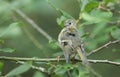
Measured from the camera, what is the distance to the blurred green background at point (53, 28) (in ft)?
13.2

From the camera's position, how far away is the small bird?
4023 millimetres

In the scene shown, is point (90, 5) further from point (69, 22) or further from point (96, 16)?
point (69, 22)

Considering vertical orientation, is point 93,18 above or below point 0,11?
below

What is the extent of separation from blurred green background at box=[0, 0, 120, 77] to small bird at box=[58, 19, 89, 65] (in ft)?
0.20

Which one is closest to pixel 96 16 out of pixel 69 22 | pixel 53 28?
pixel 69 22

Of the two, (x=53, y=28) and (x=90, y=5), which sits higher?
(x=53, y=28)

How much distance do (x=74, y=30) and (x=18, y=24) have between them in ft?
1.66

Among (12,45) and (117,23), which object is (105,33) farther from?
(12,45)

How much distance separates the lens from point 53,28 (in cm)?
772

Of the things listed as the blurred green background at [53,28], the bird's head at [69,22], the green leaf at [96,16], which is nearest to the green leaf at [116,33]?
the blurred green background at [53,28]

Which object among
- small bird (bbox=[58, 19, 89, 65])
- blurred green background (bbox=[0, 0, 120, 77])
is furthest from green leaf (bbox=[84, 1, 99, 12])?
small bird (bbox=[58, 19, 89, 65])

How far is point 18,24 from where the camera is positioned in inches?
156

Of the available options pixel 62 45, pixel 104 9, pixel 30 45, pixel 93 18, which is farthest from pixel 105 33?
pixel 30 45

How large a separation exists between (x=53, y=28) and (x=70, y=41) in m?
3.59
